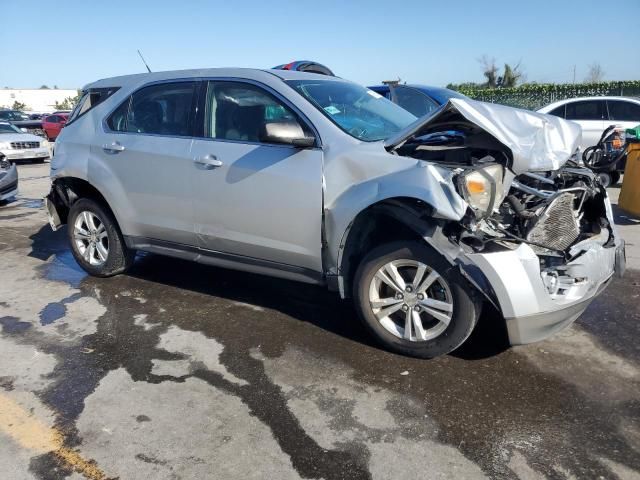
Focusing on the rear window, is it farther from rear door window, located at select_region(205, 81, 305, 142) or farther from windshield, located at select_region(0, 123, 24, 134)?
windshield, located at select_region(0, 123, 24, 134)

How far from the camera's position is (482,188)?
10.5 feet

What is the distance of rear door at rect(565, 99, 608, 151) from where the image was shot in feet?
34.5

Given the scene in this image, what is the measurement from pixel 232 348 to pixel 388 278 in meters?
1.20

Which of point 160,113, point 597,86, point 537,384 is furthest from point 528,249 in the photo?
point 597,86

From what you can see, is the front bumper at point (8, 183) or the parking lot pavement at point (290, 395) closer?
the parking lot pavement at point (290, 395)

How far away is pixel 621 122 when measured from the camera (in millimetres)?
10438

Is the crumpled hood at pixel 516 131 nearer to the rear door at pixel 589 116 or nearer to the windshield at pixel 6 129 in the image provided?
the rear door at pixel 589 116

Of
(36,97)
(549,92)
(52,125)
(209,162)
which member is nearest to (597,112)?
(209,162)

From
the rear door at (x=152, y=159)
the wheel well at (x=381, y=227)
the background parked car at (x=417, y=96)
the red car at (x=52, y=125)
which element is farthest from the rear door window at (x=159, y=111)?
the red car at (x=52, y=125)

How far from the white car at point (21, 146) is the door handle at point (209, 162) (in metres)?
14.2

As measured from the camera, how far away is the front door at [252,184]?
3725 millimetres

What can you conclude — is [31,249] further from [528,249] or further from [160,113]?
[528,249]

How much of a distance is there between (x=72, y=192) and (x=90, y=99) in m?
0.92

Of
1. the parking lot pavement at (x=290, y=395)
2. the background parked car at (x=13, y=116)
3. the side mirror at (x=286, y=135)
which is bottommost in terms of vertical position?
the parking lot pavement at (x=290, y=395)
